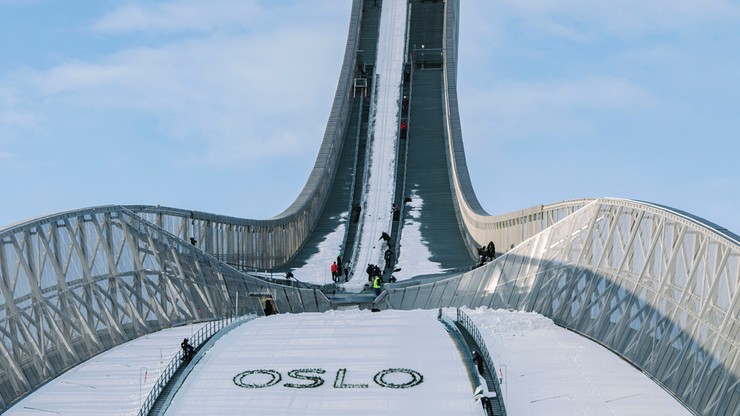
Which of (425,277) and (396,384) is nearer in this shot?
(396,384)

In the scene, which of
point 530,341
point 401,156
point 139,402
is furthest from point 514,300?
point 401,156

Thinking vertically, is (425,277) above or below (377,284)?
below

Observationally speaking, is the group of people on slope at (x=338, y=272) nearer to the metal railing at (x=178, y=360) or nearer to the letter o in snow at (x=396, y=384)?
the metal railing at (x=178, y=360)

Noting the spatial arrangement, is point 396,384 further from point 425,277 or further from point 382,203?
point 382,203

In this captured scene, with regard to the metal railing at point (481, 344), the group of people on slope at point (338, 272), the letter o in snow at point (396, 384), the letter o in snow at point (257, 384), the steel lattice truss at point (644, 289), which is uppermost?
the steel lattice truss at point (644, 289)

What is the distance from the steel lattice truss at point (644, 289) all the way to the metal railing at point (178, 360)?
878 centimetres

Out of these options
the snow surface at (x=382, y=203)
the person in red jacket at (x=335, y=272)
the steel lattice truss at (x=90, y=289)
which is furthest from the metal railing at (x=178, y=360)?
the snow surface at (x=382, y=203)

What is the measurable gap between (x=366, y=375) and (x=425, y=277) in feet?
61.9

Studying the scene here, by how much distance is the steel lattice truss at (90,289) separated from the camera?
2772cm

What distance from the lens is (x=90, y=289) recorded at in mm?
31391

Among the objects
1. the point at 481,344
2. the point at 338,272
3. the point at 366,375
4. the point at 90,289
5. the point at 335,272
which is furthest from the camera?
the point at 338,272

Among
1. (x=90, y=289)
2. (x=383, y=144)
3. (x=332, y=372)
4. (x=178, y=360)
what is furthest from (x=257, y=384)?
(x=383, y=144)

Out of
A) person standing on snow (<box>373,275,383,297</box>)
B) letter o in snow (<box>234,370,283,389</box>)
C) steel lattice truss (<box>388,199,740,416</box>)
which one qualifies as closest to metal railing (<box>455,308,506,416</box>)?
steel lattice truss (<box>388,199,740,416</box>)

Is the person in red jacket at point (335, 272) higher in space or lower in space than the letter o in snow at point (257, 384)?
lower
